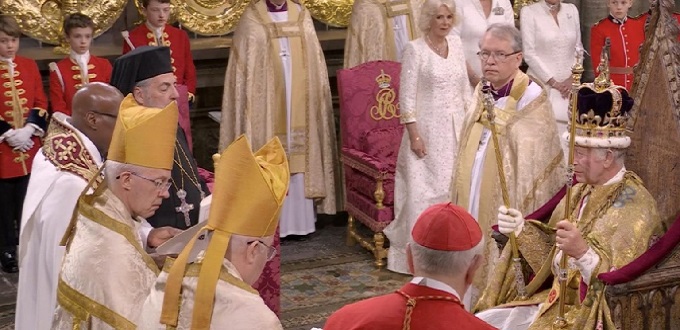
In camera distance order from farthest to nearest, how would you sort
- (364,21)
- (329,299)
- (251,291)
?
(364,21) → (329,299) → (251,291)

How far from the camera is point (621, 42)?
9266 mm

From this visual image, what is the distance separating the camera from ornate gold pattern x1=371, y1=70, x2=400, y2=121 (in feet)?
26.8

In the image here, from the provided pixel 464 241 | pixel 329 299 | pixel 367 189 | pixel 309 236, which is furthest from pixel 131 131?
pixel 309 236

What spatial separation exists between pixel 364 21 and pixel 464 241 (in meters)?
5.52

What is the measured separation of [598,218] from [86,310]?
6.97ft

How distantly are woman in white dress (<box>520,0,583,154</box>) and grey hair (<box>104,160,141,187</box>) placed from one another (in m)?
5.67

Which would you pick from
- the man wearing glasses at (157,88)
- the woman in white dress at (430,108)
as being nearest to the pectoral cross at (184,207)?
the man wearing glasses at (157,88)

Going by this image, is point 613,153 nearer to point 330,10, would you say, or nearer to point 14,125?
point 14,125

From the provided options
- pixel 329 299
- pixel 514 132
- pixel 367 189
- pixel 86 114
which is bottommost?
pixel 329 299

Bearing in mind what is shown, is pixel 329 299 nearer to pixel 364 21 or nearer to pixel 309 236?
pixel 309 236

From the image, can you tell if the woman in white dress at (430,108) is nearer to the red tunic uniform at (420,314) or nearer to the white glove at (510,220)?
the white glove at (510,220)

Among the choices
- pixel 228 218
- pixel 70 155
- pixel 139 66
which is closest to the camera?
pixel 228 218

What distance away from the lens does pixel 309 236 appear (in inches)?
343

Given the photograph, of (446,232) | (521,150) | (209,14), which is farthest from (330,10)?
(446,232)
